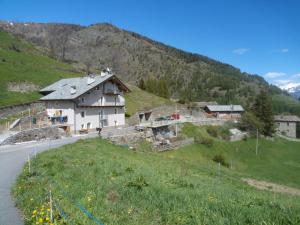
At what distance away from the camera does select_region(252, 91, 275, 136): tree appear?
79.4 metres

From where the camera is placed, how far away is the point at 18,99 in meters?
64.7

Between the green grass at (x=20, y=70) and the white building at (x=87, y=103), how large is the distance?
1450 centimetres

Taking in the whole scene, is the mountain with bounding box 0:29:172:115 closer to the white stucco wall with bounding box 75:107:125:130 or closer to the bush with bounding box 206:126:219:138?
the white stucco wall with bounding box 75:107:125:130

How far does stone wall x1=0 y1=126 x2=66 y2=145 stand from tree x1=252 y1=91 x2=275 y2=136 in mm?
53628

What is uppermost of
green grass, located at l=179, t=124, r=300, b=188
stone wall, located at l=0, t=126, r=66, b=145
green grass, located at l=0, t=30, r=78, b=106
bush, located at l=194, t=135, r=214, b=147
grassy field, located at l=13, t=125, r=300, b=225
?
green grass, located at l=0, t=30, r=78, b=106

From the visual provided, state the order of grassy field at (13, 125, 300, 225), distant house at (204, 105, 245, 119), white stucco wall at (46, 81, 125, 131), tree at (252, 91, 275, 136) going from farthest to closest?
distant house at (204, 105, 245, 119)
tree at (252, 91, 275, 136)
white stucco wall at (46, 81, 125, 131)
grassy field at (13, 125, 300, 225)

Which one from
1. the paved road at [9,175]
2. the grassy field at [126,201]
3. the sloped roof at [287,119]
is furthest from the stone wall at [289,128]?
the grassy field at [126,201]

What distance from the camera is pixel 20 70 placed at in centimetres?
8169

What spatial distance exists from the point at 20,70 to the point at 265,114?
66.9 m

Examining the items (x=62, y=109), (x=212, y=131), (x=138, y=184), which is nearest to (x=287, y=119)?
(x=212, y=131)

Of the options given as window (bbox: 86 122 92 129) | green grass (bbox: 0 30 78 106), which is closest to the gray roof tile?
window (bbox: 86 122 92 129)

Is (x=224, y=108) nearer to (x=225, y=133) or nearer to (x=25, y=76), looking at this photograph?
(x=225, y=133)

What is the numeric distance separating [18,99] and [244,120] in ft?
175

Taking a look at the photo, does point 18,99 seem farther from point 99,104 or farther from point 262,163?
point 262,163
